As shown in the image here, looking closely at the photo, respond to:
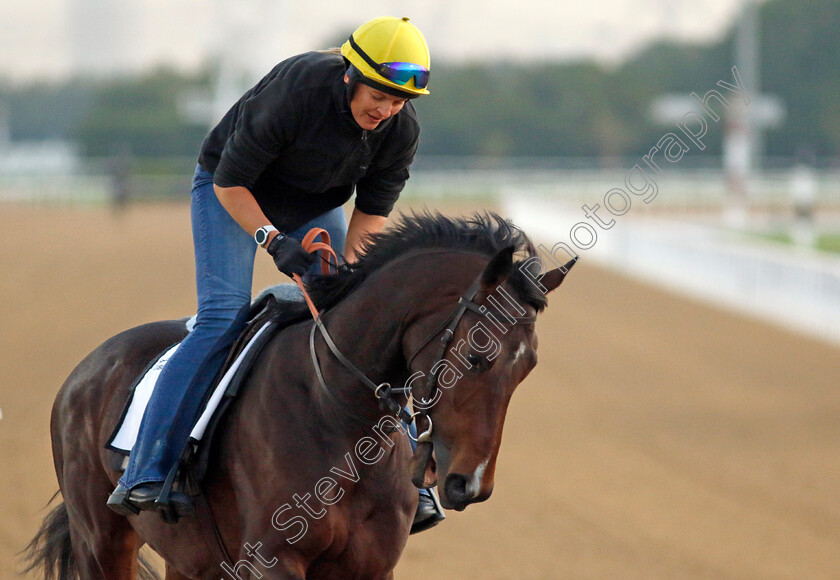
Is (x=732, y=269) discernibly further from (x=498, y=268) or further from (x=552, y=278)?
(x=498, y=268)

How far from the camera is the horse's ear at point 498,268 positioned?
8.70 feet

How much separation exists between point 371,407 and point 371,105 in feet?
3.03

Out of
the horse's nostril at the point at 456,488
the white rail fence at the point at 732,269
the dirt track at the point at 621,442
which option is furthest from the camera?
the white rail fence at the point at 732,269

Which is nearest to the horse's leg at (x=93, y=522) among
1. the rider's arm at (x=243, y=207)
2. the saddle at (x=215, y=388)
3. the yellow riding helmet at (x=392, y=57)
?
the saddle at (x=215, y=388)

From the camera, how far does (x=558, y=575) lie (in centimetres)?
586

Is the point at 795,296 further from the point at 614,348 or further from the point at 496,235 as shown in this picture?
the point at 496,235

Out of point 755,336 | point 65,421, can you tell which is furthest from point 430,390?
point 755,336

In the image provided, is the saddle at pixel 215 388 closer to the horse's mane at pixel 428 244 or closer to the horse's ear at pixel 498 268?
the horse's mane at pixel 428 244

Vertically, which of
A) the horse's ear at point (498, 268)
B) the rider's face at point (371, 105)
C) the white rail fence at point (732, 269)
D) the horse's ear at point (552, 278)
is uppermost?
the rider's face at point (371, 105)

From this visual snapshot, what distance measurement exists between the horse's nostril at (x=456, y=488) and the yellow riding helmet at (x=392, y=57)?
1156mm

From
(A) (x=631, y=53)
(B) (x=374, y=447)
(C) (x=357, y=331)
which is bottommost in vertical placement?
(A) (x=631, y=53)

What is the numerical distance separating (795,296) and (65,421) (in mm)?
12642

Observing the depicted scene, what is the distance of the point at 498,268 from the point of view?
8.80 feet

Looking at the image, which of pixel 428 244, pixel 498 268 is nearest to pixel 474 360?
pixel 498 268
